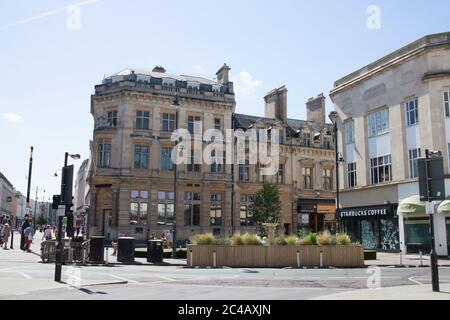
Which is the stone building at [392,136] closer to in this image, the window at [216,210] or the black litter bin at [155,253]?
the window at [216,210]

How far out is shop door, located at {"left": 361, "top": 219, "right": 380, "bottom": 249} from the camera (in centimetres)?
3666

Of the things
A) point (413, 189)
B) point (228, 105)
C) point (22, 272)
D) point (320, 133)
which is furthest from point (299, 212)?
point (22, 272)

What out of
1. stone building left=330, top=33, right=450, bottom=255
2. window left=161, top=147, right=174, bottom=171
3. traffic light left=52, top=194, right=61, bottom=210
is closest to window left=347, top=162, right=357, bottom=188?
stone building left=330, top=33, right=450, bottom=255

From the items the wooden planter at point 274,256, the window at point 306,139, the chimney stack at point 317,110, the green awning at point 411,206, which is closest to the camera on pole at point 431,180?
the wooden planter at point 274,256

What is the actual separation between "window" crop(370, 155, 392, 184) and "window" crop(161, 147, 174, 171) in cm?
1906

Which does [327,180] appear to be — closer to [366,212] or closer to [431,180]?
[366,212]

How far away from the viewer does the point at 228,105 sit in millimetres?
48188

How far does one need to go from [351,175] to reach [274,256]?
19347 millimetres

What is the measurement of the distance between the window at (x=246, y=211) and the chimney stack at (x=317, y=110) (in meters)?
15.0

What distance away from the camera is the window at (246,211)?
48997 mm

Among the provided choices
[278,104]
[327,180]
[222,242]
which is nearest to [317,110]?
[278,104]

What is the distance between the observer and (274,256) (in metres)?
22.9
